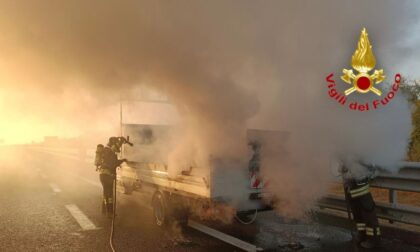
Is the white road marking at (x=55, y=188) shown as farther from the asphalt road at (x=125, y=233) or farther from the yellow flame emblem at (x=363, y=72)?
the yellow flame emblem at (x=363, y=72)

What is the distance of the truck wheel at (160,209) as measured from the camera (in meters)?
5.76

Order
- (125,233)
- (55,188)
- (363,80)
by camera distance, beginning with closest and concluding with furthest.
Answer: (363,80), (125,233), (55,188)

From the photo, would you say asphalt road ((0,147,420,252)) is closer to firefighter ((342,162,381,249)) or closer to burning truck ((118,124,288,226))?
firefighter ((342,162,381,249))

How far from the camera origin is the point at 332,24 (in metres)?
4.93

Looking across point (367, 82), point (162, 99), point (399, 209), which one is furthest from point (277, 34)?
point (399, 209)

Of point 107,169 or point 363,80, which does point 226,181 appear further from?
point 107,169

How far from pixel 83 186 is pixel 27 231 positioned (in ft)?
19.1

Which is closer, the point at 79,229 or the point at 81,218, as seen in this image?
the point at 79,229

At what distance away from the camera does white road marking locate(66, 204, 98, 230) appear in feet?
20.1

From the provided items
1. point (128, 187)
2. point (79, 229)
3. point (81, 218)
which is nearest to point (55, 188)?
point (128, 187)

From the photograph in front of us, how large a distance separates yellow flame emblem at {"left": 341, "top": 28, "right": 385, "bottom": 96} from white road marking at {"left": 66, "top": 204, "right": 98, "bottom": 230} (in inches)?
172

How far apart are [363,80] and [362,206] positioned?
1.60 metres

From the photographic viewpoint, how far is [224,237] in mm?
5168

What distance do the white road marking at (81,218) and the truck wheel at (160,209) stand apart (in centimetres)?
100
